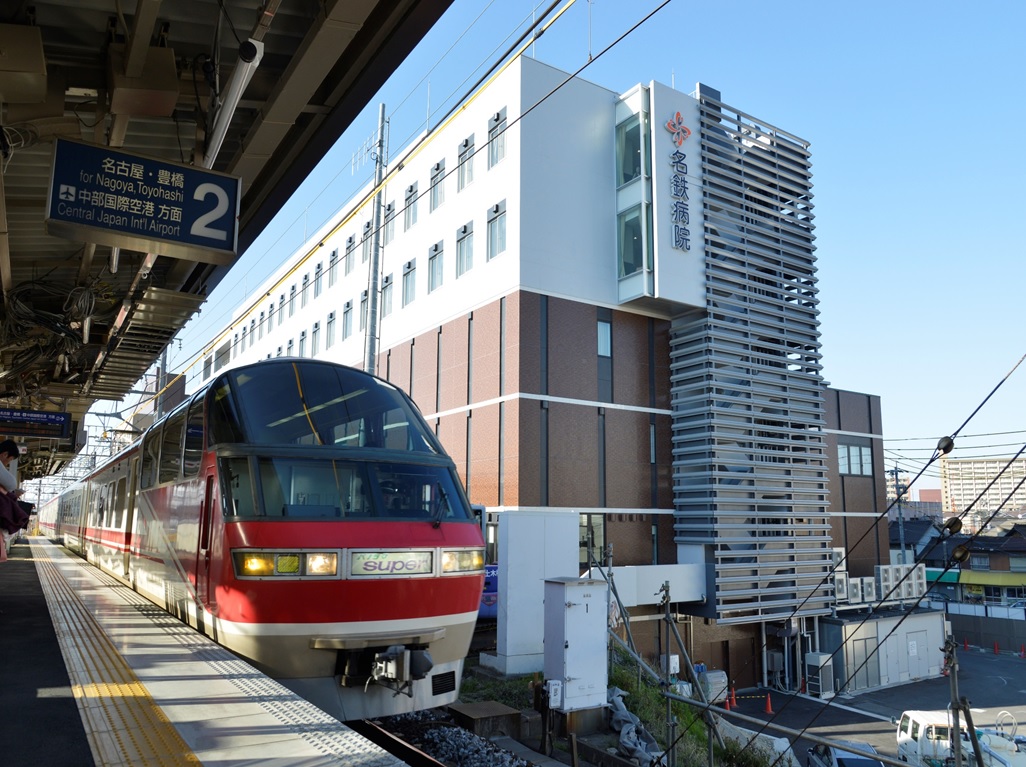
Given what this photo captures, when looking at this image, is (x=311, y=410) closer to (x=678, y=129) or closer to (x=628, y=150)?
(x=628, y=150)

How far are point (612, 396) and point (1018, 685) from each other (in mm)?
19915

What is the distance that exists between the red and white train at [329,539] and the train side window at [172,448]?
0.41 meters

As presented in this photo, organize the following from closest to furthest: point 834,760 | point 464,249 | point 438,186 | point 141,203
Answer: point 141,203, point 834,760, point 464,249, point 438,186

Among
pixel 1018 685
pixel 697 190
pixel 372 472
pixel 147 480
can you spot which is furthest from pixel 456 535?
pixel 1018 685

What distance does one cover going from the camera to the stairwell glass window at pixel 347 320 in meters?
31.5

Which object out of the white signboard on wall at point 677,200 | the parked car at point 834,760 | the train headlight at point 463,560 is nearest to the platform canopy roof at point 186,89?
the train headlight at point 463,560

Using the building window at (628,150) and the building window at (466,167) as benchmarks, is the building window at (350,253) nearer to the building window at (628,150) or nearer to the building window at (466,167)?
the building window at (466,167)

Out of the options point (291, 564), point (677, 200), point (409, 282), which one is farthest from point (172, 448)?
point (409, 282)

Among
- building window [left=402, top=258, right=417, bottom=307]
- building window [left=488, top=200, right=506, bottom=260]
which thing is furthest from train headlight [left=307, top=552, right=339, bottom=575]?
building window [left=402, top=258, right=417, bottom=307]

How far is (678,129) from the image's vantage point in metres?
23.0

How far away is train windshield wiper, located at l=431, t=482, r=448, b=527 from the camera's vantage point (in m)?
6.72

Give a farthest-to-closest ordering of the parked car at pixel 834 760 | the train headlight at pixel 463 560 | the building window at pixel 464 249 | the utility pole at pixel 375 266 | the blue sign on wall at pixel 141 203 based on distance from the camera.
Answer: the building window at pixel 464 249
the utility pole at pixel 375 266
the parked car at pixel 834 760
the train headlight at pixel 463 560
the blue sign on wall at pixel 141 203

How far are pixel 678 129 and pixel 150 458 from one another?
1827cm

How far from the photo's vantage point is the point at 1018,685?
28.5m
